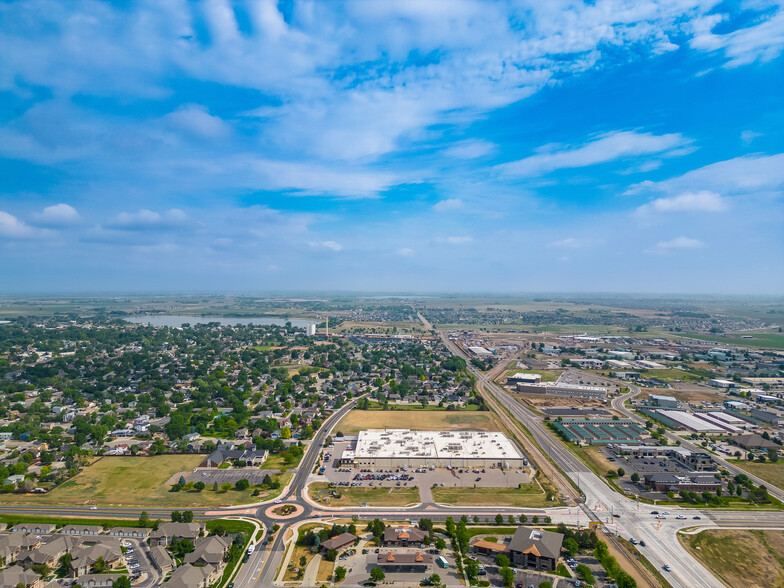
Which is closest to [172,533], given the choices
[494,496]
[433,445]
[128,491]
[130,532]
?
[130,532]

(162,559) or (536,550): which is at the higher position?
(536,550)

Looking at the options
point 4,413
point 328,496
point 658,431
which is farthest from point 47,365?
point 658,431

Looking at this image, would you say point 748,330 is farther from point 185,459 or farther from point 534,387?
point 185,459

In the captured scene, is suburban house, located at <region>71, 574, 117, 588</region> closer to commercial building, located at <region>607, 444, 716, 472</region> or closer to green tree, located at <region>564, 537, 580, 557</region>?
green tree, located at <region>564, 537, 580, 557</region>

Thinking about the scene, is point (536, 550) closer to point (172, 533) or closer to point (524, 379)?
point (172, 533)

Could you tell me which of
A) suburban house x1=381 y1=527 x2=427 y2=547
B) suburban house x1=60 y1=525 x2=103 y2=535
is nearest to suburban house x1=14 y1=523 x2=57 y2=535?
suburban house x1=60 y1=525 x2=103 y2=535
